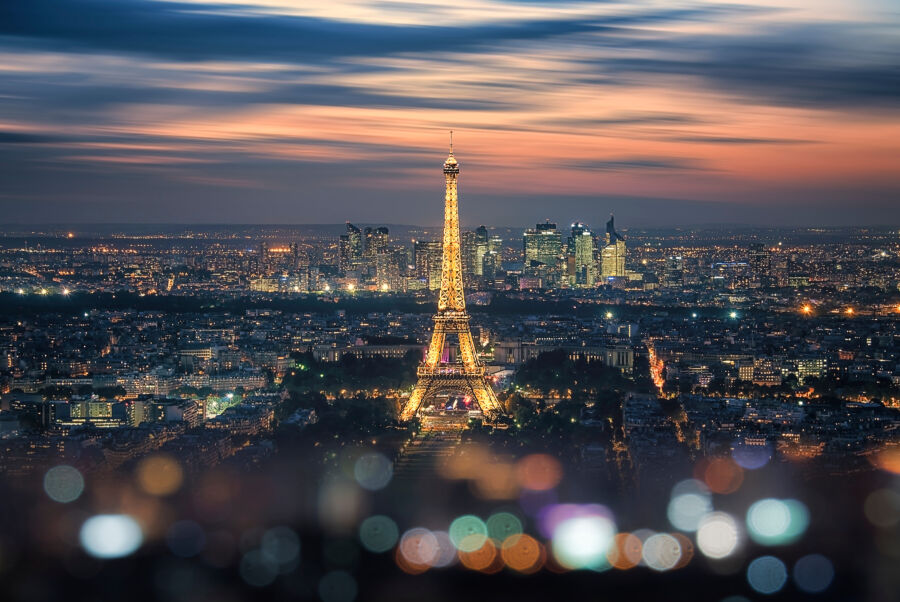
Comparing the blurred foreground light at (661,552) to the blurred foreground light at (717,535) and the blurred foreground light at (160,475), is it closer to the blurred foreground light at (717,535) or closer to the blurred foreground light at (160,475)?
the blurred foreground light at (717,535)

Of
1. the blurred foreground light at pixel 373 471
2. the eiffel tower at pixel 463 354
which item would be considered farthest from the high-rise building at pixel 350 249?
the blurred foreground light at pixel 373 471

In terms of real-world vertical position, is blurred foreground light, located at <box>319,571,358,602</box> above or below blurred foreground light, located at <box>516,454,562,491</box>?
above

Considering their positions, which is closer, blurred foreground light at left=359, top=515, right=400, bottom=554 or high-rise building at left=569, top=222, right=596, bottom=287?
blurred foreground light at left=359, top=515, right=400, bottom=554

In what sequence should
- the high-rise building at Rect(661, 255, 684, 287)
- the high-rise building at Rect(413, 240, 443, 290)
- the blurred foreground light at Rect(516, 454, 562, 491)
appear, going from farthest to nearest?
1. the high-rise building at Rect(661, 255, 684, 287)
2. the high-rise building at Rect(413, 240, 443, 290)
3. the blurred foreground light at Rect(516, 454, 562, 491)

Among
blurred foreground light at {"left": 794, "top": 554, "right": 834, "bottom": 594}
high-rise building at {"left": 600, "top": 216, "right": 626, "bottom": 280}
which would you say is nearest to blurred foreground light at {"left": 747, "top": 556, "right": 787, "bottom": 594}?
blurred foreground light at {"left": 794, "top": 554, "right": 834, "bottom": 594}

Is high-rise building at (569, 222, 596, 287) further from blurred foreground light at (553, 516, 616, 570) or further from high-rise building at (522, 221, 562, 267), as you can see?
blurred foreground light at (553, 516, 616, 570)

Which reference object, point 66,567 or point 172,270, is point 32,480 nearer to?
point 66,567

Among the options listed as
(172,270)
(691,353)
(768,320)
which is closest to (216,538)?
(691,353)
